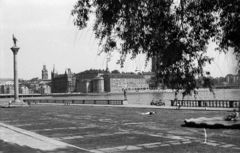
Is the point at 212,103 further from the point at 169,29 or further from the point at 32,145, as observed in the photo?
the point at 169,29

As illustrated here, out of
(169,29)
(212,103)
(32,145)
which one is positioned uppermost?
(169,29)

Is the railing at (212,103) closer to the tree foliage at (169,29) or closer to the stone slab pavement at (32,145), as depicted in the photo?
the stone slab pavement at (32,145)

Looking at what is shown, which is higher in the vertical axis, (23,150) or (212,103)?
(212,103)

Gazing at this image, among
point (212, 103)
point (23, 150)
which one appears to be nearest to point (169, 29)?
point (23, 150)

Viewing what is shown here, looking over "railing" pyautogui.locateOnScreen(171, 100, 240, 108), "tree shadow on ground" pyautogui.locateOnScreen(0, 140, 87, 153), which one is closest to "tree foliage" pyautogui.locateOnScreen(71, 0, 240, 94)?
"tree shadow on ground" pyautogui.locateOnScreen(0, 140, 87, 153)

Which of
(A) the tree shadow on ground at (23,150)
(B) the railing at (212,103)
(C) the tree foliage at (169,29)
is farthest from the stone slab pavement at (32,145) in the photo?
(B) the railing at (212,103)

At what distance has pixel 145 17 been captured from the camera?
7160mm

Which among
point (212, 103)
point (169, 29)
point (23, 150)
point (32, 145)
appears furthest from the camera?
point (212, 103)

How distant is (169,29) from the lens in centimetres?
737

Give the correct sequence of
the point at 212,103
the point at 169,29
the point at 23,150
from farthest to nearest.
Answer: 1. the point at 212,103
2. the point at 23,150
3. the point at 169,29

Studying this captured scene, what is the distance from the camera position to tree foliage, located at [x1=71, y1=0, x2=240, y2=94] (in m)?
7.05

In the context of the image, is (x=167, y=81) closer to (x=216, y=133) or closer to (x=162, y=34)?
(x=162, y=34)

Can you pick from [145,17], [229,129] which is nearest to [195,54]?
[145,17]

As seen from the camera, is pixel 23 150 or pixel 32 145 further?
pixel 32 145
